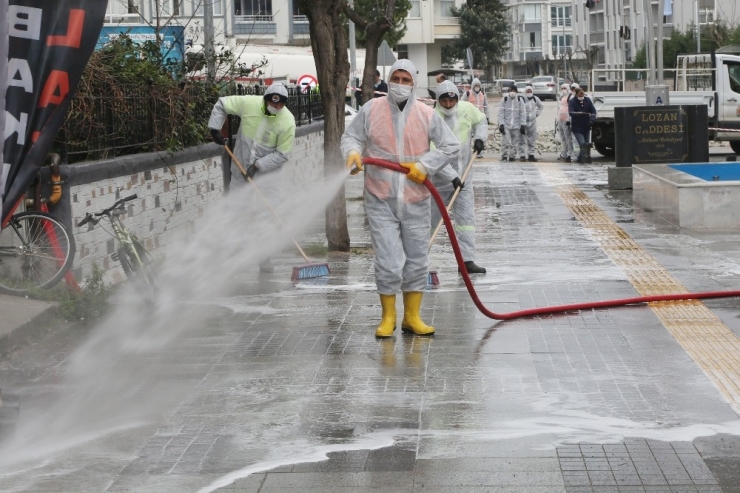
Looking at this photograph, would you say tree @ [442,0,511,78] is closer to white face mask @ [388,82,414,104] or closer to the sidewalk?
the sidewalk

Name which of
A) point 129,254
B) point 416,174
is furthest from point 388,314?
point 129,254

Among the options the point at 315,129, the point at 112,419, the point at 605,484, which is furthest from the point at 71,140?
the point at 315,129

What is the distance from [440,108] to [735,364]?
4.74 meters

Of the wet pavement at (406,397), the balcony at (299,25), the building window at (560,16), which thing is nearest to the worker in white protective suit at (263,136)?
the wet pavement at (406,397)

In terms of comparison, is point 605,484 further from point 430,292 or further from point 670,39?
point 670,39

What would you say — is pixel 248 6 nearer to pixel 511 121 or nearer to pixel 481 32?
pixel 481 32

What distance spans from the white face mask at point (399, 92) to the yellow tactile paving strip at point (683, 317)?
2247 millimetres

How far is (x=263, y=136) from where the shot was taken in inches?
483

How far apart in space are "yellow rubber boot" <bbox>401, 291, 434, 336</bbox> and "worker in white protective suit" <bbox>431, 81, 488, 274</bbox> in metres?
2.47

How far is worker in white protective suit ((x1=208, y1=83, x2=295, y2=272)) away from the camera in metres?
12.1

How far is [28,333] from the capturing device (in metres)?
8.74

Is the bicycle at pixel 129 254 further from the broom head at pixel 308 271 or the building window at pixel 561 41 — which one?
the building window at pixel 561 41

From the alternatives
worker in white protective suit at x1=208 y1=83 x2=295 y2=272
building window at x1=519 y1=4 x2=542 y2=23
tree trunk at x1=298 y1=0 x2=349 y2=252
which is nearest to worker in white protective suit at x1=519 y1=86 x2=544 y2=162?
tree trunk at x1=298 y1=0 x2=349 y2=252

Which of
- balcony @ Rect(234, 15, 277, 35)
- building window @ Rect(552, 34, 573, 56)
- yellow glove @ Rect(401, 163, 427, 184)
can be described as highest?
building window @ Rect(552, 34, 573, 56)
